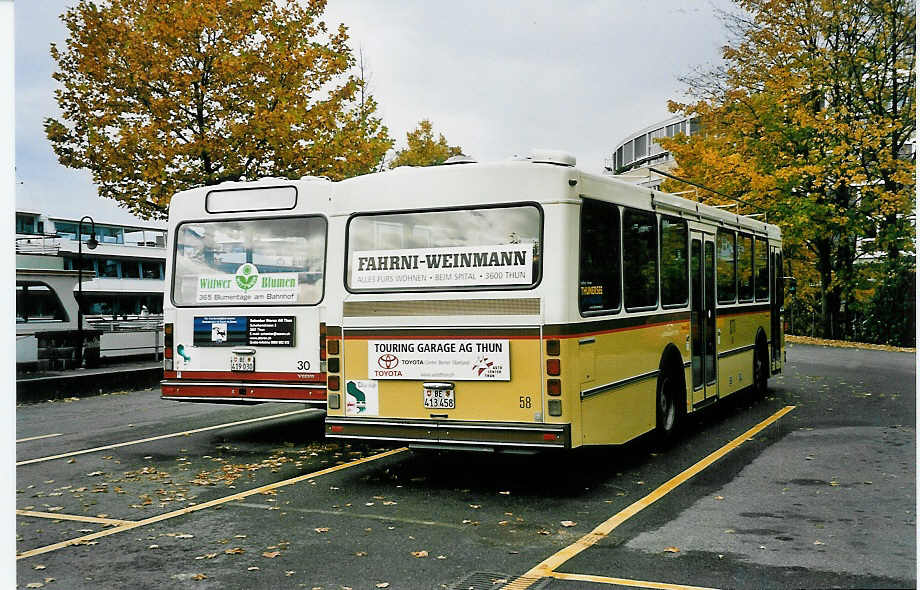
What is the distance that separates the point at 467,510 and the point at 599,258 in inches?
104

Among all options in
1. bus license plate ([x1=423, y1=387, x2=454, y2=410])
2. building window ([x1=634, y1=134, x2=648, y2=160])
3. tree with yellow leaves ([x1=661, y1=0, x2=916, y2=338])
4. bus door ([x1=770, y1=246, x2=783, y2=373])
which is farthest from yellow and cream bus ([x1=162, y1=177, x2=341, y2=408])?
building window ([x1=634, y1=134, x2=648, y2=160])

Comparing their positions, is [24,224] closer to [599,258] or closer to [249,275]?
[249,275]

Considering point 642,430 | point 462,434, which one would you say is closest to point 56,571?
point 462,434

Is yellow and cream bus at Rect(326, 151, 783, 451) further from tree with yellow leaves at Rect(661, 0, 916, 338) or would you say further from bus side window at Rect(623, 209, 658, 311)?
tree with yellow leaves at Rect(661, 0, 916, 338)

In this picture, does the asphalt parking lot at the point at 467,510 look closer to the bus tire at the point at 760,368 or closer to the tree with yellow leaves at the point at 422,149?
the bus tire at the point at 760,368

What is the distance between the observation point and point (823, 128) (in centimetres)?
2795

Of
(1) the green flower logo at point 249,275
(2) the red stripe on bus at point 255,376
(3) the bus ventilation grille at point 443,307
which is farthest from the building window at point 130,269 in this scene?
(3) the bus ventilation grille at point 443,307

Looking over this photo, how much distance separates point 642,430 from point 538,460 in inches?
47.5

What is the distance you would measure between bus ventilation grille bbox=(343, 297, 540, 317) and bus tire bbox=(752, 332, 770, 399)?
26.2 feet

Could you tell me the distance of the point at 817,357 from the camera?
81.5 ft

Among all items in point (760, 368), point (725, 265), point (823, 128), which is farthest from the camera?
point (823, 128)

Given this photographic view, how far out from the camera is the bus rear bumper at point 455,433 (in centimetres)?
845

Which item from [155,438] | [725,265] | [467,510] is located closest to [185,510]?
[467,510]

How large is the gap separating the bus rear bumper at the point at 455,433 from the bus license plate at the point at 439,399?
14 centimetres
